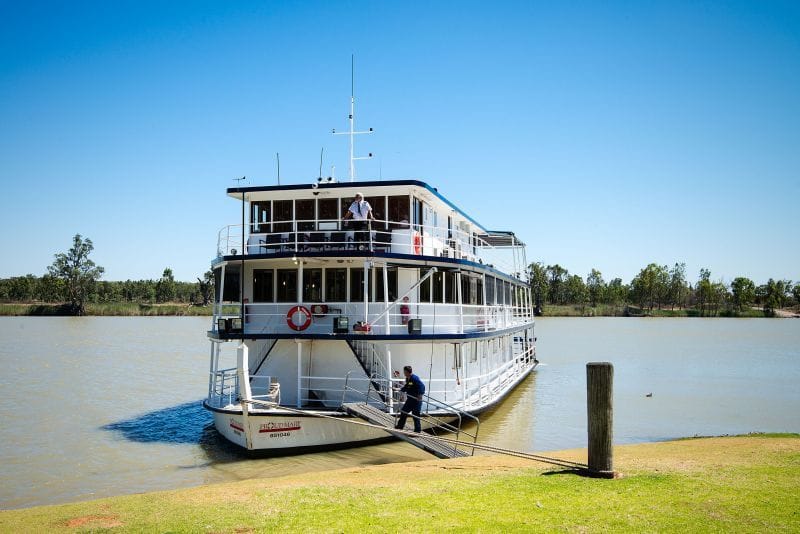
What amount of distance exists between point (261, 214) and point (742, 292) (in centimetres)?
13466

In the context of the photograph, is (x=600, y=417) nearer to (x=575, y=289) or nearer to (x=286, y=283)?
(x=286, y=283)

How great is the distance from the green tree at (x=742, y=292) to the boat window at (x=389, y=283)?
13321 cm

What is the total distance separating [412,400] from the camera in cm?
1569

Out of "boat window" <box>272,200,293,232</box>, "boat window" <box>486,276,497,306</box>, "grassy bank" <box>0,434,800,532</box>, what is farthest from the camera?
"boat window" <box>486,276,497,306</box>

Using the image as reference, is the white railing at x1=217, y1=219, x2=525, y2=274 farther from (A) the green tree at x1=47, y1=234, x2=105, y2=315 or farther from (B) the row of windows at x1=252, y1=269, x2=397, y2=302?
(A) the green tree at x1=47, y1=234, x2=105, y2=315

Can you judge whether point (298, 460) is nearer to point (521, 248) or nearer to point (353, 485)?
point (353, 485)

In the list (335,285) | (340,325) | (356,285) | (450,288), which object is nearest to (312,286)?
(335,285)

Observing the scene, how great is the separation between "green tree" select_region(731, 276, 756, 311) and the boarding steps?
135576 millimetres

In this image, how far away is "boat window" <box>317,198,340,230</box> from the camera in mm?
19609

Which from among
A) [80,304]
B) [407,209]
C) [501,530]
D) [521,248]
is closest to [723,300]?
[521,248]

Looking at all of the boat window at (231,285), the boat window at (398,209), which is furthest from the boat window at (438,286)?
the boat window at (231,285)

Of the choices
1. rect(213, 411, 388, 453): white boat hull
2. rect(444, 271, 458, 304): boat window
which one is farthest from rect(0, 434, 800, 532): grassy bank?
rect(444, 271, 458, 304): boat window

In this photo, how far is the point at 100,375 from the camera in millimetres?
36156

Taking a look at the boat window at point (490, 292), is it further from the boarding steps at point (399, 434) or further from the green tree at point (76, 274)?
the green tree at point (76, 274)
